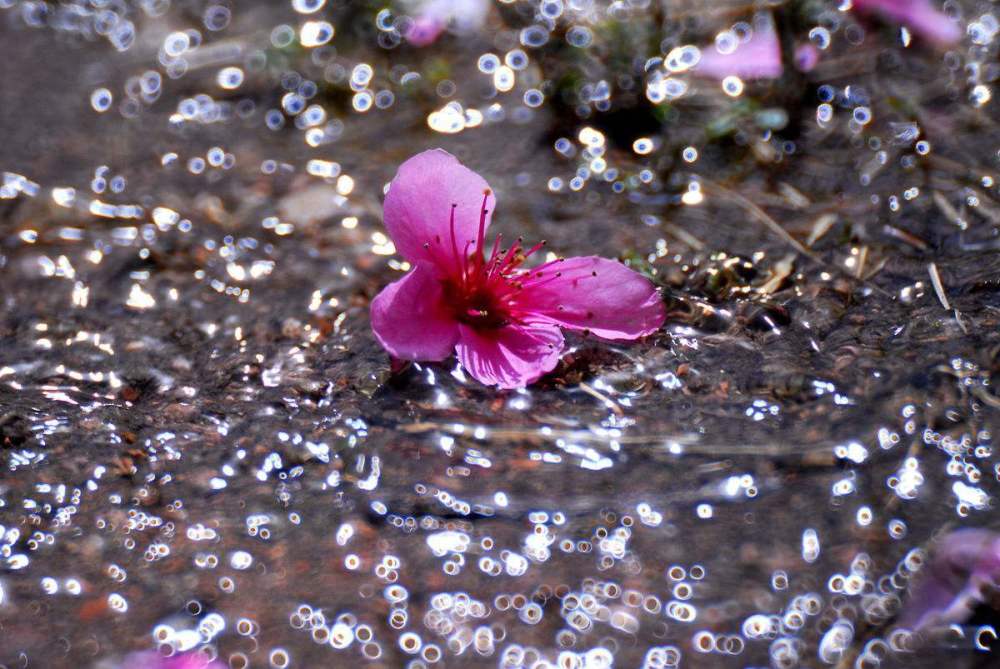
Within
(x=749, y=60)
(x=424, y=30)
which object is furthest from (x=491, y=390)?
(x=424, y=30)

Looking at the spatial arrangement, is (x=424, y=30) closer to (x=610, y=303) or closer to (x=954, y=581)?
(x=610, y=303)

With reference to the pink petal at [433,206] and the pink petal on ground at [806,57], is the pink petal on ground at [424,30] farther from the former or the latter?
the pink petal at [433,206]

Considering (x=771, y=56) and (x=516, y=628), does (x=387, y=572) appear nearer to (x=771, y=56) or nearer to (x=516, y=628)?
(x=516, y=628)

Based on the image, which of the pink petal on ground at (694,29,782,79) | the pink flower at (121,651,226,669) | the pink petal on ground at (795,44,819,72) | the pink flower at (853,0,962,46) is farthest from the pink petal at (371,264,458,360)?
the pink flower at (853,0,962,46)

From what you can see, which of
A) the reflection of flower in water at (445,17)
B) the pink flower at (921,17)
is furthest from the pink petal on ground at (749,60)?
the reflection of flower in water at (445,17)

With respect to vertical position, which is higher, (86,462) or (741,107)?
(741,107)

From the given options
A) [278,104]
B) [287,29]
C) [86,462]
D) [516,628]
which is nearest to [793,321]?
[516,628]

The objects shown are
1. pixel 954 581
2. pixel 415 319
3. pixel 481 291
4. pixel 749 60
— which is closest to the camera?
pixel 954 581
